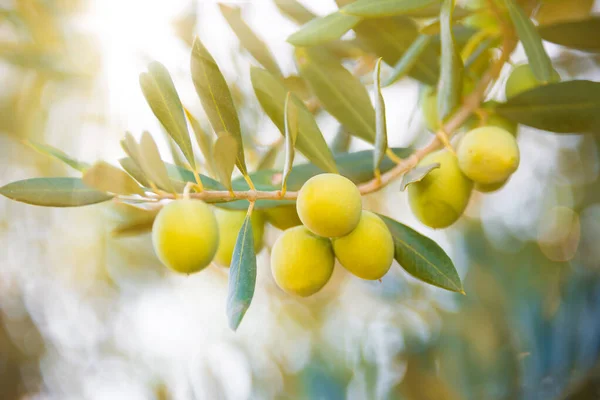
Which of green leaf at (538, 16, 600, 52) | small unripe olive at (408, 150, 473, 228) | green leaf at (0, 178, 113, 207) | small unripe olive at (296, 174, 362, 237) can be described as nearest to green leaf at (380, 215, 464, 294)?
small unripe olive at (408, 150, 473, 228)

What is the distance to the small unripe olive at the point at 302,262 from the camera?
30.1 inches

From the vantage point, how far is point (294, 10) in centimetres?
111

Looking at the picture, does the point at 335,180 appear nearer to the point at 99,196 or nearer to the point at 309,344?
the point at 99,196

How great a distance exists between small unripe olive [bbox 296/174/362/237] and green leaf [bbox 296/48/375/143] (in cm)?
30

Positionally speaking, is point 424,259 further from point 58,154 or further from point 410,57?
point 58,154

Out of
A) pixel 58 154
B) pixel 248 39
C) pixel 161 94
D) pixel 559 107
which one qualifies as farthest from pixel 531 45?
pixel 58 154

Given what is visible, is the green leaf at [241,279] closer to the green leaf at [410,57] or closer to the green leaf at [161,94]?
the green leaf at [161,94]

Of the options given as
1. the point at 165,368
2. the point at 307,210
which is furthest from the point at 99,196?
the point at 165,368

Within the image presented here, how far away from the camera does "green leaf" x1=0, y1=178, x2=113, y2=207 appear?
69 centimetres

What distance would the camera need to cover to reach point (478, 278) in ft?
5.33

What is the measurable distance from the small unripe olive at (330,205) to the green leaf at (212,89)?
170mm

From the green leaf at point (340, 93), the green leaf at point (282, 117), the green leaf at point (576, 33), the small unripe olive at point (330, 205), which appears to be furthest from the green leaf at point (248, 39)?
the green leaf at point (576, 33)

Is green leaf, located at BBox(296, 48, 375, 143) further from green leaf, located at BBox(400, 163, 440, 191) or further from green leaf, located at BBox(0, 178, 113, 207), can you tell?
green leaf, located at BBox(0, 178, 113, 207)

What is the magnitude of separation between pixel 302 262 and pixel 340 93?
0.39 m
